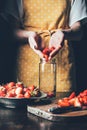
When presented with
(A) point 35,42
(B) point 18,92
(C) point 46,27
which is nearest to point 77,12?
(C) point 46,27

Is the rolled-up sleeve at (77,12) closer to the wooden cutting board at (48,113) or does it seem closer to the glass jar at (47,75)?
the glass jar at (47,75)

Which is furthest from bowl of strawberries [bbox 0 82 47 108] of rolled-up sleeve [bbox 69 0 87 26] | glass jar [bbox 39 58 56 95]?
rolled-up sleeve [bbox 69 0 87 26]

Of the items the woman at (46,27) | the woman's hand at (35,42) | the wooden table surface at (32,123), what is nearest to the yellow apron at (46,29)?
the woman at (46,27)

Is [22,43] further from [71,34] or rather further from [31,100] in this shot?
[31,100]

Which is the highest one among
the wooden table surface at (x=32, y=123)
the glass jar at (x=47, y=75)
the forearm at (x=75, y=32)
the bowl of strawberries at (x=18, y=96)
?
the forearm at (x=75, y=32)

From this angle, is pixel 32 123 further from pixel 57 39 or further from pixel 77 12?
pixel 77 12

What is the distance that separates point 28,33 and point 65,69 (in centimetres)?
35

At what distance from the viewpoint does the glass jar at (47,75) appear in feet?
6.86

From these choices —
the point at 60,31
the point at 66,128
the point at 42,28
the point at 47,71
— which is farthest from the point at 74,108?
the point at 42,28

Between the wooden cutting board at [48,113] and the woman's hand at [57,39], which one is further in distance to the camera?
the woman's hand at [57,39]

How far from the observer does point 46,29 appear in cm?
260

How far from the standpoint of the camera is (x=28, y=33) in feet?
8.25

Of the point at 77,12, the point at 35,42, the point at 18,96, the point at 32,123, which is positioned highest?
the point at 77,12

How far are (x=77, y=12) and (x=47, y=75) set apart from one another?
71 cm
